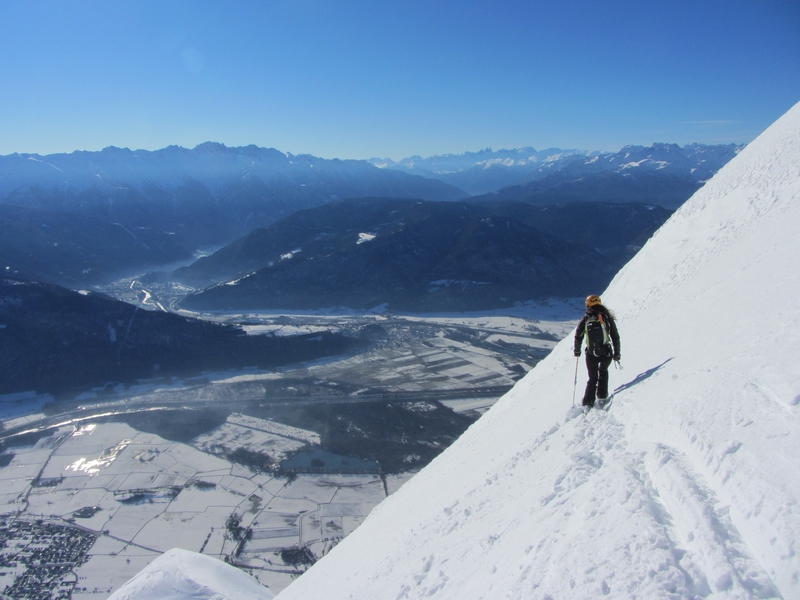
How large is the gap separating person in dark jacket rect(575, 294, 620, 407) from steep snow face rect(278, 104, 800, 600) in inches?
20.6

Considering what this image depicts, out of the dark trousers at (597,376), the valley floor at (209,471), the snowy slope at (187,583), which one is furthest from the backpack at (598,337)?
the valley floor at (209,471)

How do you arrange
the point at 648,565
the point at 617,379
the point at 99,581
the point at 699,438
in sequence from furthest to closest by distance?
the point at 99,581, the point at 617,379, the point at 699,438, the point at 648,565

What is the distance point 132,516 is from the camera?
112ft

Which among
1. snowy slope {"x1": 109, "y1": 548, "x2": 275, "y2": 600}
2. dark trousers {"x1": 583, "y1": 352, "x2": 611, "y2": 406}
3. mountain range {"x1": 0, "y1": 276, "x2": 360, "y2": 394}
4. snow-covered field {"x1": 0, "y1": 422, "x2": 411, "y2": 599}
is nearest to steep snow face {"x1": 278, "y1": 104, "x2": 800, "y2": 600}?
dark trousers {"x1": 583, "y1": 352, "x2": 611, "y2": 406}

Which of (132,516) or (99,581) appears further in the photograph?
(132,516)

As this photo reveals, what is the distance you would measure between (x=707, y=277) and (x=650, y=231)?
147925 mm

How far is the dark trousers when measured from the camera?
10.0m

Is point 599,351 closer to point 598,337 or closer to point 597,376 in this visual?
point 598,337

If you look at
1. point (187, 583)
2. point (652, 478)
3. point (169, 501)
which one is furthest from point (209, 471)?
point (652, 478)

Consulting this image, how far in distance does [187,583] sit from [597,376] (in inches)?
736

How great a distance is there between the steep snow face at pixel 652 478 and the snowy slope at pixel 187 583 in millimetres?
6069

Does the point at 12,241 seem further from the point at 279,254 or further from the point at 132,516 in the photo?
the point at 132,516

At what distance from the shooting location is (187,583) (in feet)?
59.7

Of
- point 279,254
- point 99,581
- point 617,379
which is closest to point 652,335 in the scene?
point 617,379
